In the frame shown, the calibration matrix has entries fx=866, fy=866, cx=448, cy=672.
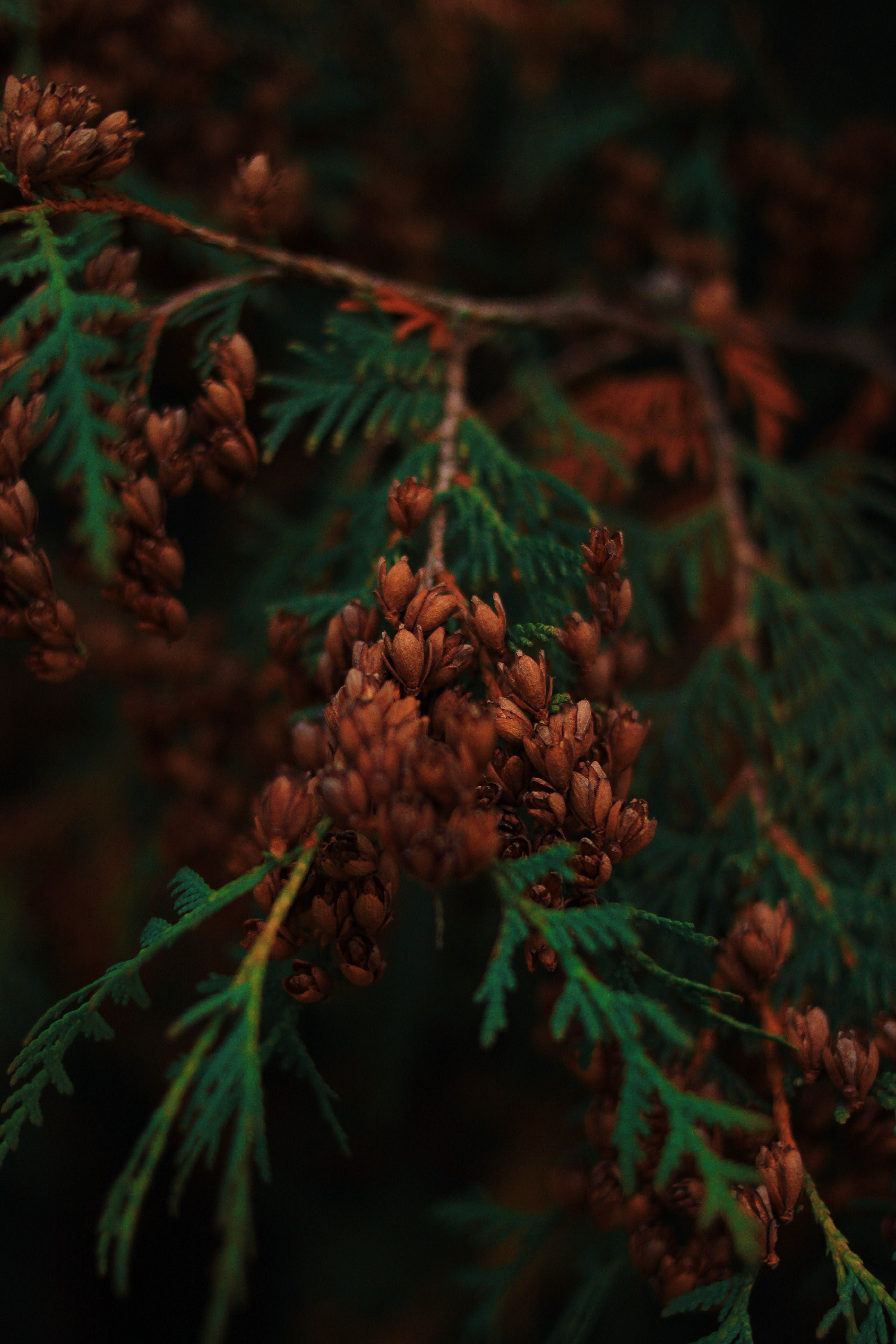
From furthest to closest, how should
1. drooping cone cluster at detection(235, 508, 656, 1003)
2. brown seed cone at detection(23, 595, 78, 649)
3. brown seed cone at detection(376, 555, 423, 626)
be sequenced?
1. brown seed cone at detection(23, 595, 78, 649)
2. brown seed cone at detection(376, 555, 423, 626)
3. drooping cone cluster at detection(235, 508, 656, 1003)

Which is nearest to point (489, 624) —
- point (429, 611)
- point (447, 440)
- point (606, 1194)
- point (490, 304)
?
point (429, 611)

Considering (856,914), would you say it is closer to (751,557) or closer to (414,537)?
(751,557)

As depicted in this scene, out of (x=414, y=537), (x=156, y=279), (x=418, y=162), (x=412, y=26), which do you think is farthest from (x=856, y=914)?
(x=412, y=26)

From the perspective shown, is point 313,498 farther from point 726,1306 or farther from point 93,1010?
point 726,1306

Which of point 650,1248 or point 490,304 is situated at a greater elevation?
point 490,304

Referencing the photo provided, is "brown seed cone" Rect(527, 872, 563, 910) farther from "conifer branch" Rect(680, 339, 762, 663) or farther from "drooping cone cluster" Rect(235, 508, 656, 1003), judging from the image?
"conifer branch" Rect(680, 339, 762, 663)

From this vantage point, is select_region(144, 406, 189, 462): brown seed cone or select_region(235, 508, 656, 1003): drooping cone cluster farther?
select_region(144, 406, 189, 462): brown seed cone

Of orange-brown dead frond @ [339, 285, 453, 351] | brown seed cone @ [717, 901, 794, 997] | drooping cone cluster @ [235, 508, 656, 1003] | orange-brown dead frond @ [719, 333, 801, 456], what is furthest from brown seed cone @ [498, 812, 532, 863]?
orange-brown dead frond @ [719, 333, 801, 456]
